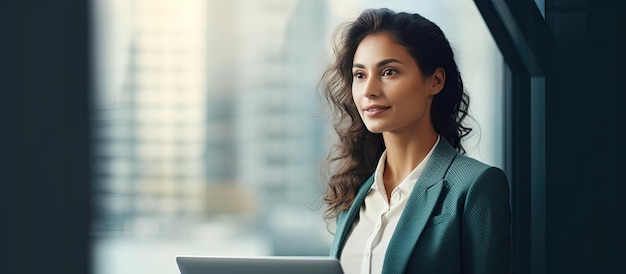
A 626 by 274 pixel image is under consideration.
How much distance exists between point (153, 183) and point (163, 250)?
292 millimetres

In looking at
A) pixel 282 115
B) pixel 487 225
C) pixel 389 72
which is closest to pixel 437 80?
pixel 389 72

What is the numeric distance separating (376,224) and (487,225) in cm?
23

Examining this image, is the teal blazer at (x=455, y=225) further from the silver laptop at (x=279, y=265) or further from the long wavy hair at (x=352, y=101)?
the silver laptop at (x=279, y=265)

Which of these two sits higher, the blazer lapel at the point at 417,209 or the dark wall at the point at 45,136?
the dark wall at the point at 45,136

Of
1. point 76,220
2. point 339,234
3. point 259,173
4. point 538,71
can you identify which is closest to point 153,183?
point 259,173

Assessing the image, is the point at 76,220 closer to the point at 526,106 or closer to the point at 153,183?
the point at 526,106

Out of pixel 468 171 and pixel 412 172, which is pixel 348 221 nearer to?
pixel 412 172

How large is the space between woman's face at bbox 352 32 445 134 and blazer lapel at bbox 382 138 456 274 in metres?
0.07

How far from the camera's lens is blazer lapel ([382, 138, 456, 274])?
1.36m

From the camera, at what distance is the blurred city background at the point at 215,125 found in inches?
103

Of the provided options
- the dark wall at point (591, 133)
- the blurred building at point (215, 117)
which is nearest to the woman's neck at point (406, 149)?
the dark wall at point (591, 133)

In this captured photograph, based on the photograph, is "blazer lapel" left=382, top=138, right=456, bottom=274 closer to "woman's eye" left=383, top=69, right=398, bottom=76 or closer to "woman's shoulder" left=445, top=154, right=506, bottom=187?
"woman's shoulder" left=445, top=154, right=506, bottom=187

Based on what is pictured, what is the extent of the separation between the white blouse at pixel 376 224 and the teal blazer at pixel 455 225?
0.12 feet

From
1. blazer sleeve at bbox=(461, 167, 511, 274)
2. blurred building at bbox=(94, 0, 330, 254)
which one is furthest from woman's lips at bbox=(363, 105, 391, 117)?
blurred building at bbox=(94, 0, 330, 254)
